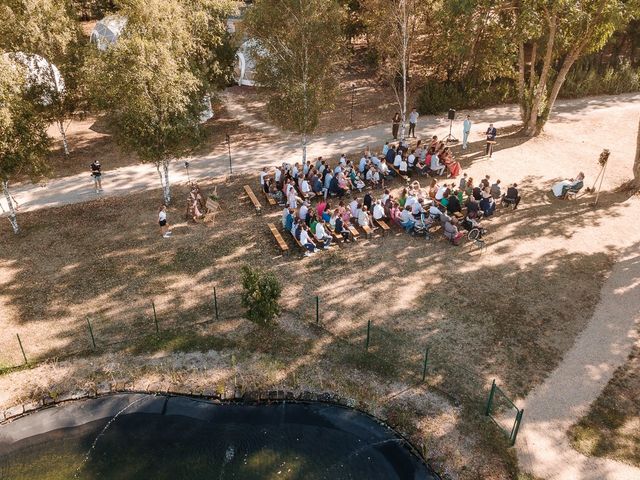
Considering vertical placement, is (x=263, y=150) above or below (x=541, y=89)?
below

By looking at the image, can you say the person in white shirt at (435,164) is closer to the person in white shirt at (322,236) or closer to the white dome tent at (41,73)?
the person in white shirt at (322,236)

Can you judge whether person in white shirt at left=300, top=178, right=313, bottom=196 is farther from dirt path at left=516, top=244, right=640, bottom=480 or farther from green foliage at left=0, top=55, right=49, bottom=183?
dirt path at left=516, top=244, right=640, bottom=480

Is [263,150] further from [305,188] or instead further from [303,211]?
[303,211]

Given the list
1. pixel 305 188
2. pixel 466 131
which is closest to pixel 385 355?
pixel 305 188

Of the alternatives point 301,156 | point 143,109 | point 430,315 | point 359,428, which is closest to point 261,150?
point 301,156

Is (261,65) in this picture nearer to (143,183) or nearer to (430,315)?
(143,183)

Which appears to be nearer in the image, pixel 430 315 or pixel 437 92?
pixel 430 315
